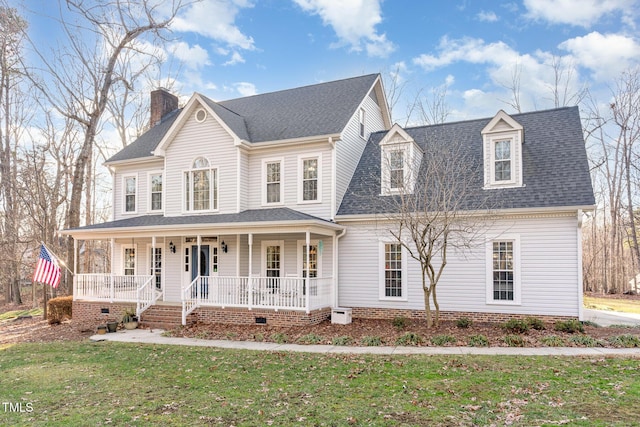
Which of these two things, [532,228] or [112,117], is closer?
[532,228]

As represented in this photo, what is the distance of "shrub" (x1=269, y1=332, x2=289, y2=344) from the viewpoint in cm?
1143

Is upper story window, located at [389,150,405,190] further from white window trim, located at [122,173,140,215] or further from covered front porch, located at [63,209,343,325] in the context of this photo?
white window trim, located at [122,173,140,215]

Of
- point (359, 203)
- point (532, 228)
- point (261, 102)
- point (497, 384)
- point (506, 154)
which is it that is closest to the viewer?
point (497, 384)

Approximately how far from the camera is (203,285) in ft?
51.1

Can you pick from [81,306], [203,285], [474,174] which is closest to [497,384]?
Result: [474,174]

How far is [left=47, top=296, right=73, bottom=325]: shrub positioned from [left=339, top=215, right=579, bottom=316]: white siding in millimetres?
10821

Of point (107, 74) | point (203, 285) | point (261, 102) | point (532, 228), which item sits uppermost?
point (107, 74)

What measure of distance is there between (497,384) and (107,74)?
21014 millimetres

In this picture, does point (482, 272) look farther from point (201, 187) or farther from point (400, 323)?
point (201, 187)

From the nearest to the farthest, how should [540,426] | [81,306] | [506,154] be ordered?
[540,426] → [506,154] → [81,306]

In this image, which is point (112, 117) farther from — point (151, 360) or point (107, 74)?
point (151, 360)

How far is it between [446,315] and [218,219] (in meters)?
8.29

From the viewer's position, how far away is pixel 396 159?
588 inches

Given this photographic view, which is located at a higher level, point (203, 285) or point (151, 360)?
point (203, 285)
